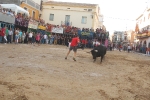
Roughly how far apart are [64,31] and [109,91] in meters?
25.4

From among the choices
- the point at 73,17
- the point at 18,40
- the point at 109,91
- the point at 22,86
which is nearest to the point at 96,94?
the point at 109,91

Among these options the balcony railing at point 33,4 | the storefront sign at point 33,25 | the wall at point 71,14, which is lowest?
the storefront sign at point 33,25

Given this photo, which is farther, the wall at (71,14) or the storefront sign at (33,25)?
the wall at (71,14)

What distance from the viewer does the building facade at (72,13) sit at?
41.8m

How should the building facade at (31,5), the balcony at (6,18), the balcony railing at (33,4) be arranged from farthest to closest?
the balcony railing at (33,4) → the building facade at (31,5) → the balcony at (6,18)

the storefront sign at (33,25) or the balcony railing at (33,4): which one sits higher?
the balcony railing at (33,4)

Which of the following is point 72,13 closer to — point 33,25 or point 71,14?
point 71,14

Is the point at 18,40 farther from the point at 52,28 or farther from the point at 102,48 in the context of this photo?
the point at 102,48

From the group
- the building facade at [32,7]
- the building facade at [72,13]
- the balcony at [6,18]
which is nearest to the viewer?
Answer: the balcony at [6,18]

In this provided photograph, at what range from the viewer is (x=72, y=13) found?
138 feet

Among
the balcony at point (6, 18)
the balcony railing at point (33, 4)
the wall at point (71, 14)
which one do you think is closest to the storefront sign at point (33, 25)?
the balcony at point (6, 18)

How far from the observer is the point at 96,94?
6031 mm

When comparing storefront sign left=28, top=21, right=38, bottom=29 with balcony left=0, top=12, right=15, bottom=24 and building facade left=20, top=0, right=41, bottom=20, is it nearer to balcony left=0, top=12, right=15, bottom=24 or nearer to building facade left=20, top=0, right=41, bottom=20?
balcony left=0, top=12, right=15, bottom=24

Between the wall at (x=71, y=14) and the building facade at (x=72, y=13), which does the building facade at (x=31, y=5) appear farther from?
the building facade at (x=72, y=13)
